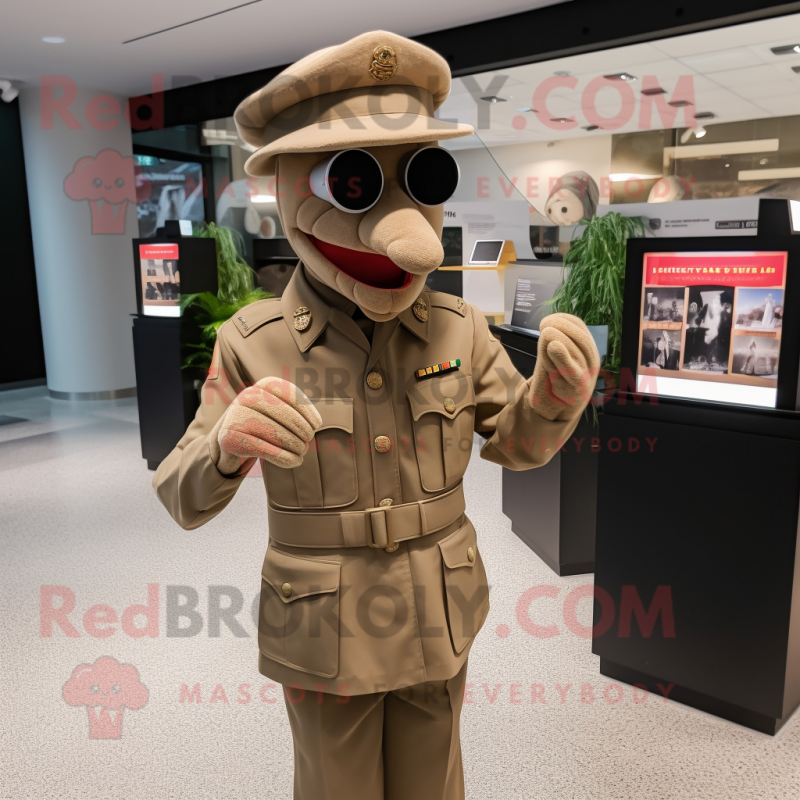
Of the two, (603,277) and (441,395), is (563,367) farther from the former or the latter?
(603,277)

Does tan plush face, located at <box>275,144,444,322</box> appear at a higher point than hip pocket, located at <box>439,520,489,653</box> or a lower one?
higher

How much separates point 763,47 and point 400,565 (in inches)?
208

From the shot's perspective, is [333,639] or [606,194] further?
[606,194]

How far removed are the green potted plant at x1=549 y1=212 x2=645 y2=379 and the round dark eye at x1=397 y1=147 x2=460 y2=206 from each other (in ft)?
6.05

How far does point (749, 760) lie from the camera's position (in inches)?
81.9

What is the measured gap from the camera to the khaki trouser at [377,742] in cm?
128

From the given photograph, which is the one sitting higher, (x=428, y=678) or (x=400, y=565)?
(x=400, y=565)

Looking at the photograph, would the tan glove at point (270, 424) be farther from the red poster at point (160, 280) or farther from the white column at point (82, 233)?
the white column at point (82, 233)

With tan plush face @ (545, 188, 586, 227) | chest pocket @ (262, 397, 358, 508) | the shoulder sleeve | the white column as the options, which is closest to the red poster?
tan plush face @ (545, 188, 586, 227)

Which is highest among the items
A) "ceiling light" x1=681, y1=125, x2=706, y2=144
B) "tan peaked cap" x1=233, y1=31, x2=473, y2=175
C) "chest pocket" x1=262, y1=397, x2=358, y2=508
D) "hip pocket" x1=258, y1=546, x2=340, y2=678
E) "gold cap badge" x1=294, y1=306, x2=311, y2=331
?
"ceiling light" x1=681, y1=125, x2=706, y2=144

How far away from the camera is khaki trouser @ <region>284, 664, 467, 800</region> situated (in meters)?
1.28

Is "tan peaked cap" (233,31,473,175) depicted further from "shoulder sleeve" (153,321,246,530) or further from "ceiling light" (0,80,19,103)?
"ceiling light" (0,80,19,103)

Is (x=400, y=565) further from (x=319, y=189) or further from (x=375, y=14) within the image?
(x=375, y=14)

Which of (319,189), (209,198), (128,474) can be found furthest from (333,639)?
(209,198)
